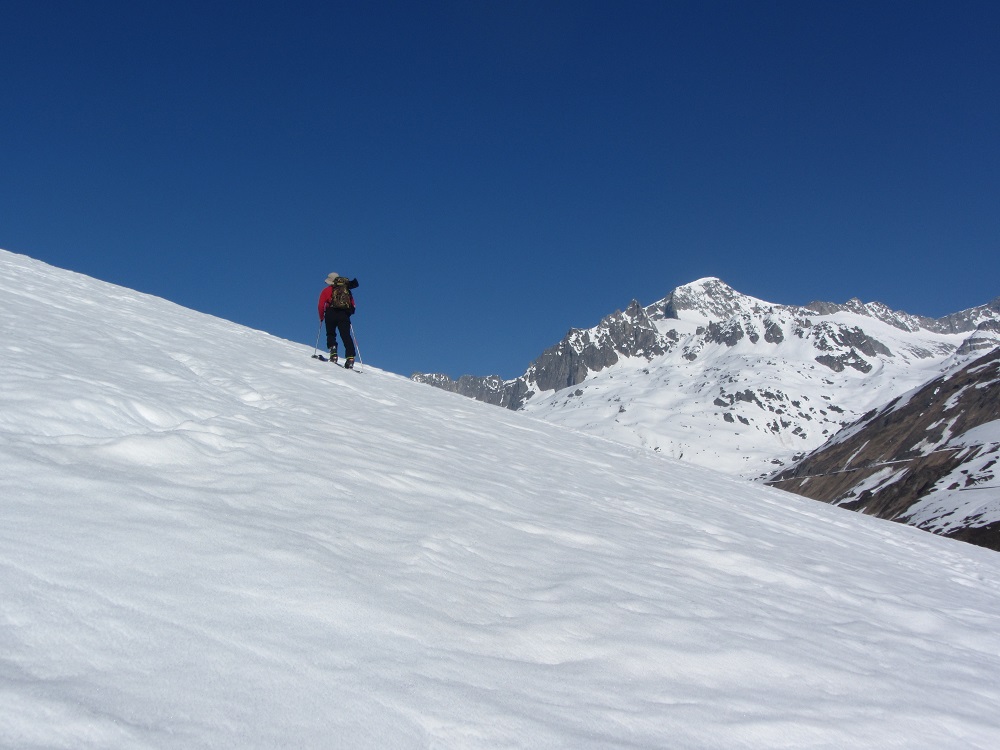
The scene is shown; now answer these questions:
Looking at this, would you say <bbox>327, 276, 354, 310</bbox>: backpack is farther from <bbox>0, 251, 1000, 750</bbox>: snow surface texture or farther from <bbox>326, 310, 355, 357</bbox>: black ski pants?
<bbox>0, 251, 1000, 750</bbox>: snow surface texture

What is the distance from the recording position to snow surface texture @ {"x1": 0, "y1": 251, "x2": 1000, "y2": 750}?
9.60 ft

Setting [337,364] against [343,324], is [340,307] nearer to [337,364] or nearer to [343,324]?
[343,324]

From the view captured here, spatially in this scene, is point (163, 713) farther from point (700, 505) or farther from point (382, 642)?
point (700, 505)

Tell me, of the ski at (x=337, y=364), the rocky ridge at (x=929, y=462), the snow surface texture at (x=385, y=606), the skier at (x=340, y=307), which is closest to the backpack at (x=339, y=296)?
the skier at (x=340, y=307)

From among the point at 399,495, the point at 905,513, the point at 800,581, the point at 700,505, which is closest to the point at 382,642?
the point at 399,495

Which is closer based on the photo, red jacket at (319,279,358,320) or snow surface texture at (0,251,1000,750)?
snow surface texture at (0,251,1000,750)

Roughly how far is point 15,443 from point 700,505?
902cm

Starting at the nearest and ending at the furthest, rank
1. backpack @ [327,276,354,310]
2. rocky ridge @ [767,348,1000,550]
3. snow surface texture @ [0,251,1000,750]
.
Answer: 1. snow surface texture @ [0,251,1000,750]
2. backpack @ [327,276,354,310]
3. rocky ridge @ [767,348,1000,550]

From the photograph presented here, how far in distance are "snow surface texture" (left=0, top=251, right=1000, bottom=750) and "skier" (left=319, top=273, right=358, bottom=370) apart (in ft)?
30.0

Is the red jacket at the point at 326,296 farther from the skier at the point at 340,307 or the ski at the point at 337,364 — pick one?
the ski at the point at 337,364

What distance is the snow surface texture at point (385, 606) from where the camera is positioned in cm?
293

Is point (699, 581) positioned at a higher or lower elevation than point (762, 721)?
higher

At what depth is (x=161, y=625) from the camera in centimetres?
323

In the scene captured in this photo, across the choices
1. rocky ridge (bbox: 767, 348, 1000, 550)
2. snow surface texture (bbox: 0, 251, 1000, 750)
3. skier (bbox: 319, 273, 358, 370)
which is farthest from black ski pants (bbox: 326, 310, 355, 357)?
rocky ridge (bbox: 767, 348, 1000, 550)
